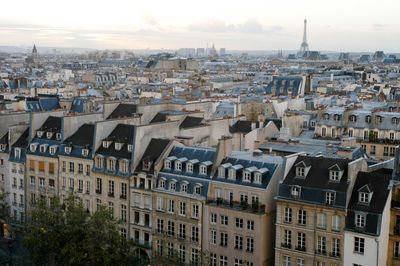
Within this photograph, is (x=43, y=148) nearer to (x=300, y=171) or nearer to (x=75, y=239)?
(x=75, y=239)

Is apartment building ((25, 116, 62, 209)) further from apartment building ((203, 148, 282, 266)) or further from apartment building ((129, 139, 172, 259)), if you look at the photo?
apartment building ((203, 148, 282, 266))

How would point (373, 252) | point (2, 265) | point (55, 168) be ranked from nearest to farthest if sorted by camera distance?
point (373, 252) → point (2, 265) → point (55, 168)

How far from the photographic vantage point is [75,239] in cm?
4162

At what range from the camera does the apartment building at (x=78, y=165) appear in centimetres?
5262

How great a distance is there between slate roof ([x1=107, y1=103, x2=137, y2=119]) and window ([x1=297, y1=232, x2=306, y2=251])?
25974 millimetres

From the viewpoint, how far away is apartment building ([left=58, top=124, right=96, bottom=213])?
173 ft

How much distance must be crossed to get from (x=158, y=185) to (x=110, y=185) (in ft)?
19.1

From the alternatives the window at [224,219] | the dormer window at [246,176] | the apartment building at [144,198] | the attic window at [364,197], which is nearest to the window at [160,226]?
the apartment building at [144,198]

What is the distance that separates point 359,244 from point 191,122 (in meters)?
24.4

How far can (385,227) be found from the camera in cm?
3825

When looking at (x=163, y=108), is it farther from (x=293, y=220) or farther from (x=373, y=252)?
(x=373, y=252)

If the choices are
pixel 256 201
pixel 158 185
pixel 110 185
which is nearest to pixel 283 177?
pixel 256 201

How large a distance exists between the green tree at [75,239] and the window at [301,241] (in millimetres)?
11736

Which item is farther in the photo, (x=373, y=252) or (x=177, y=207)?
(x=177, y=207)
